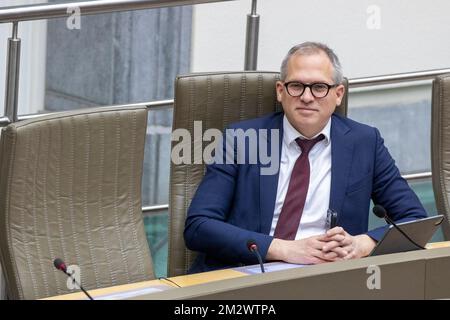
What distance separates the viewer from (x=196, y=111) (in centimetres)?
301

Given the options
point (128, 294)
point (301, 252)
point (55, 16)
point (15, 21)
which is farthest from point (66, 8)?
point (128, 294)

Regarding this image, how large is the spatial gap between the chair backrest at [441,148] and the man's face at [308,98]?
394 millimetres

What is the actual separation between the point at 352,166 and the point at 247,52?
2.69 ft

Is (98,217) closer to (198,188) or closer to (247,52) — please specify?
(198,188)

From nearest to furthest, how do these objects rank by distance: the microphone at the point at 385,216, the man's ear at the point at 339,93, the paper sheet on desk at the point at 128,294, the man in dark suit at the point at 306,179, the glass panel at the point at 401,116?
1. the paper sheet on desk at the point at 128,294
2. the microphone at the point at 385,216
3. the man in dark suit at the point at 306,179
4. the man's ear at the point at 339,93
5. the glass panel at the point at 401,116

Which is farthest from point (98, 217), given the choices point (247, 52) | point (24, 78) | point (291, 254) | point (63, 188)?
point (24, 78)

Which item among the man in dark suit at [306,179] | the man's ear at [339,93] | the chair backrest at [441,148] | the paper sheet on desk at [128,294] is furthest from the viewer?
the chair backrest at [441,148]

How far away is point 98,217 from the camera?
2785 mm

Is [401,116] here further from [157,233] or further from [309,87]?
[309,87]

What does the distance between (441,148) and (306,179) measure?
1.69ft

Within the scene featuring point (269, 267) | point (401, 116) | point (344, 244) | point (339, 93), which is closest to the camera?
point (269, 267)

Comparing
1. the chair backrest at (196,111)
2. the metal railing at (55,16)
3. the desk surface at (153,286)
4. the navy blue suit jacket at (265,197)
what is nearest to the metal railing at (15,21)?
the metal railing at (55,16)

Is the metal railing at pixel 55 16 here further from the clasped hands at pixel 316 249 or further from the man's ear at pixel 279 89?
the clasped hands at pixel 316 249

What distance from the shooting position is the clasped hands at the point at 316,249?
2.75 m
